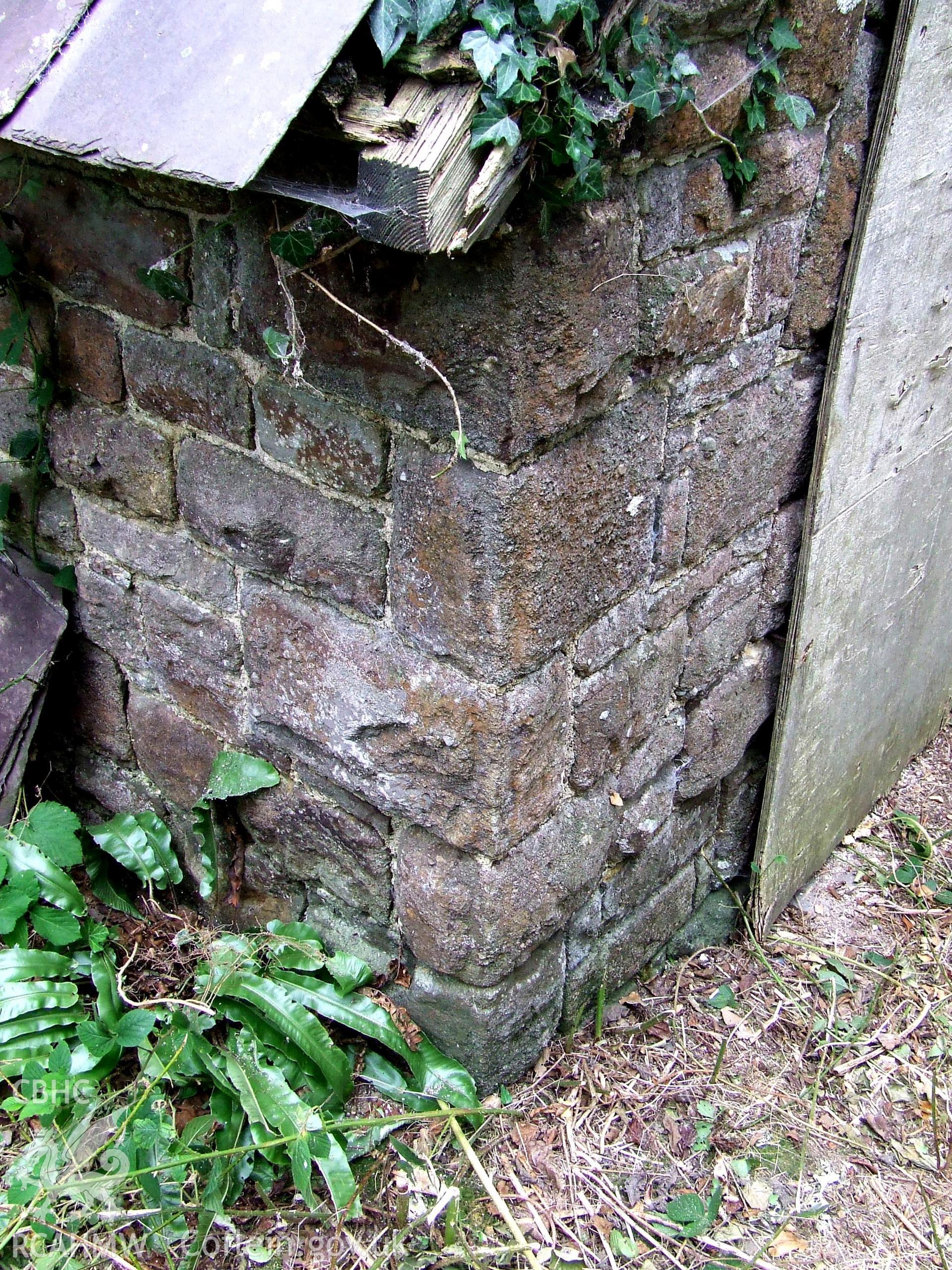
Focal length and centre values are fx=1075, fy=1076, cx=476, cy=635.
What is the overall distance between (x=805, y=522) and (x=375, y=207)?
1.43 meters

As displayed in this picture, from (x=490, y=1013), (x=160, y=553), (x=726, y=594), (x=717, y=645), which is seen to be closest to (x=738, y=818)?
(x=717, y=645)

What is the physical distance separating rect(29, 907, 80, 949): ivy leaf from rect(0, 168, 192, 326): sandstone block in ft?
4.03

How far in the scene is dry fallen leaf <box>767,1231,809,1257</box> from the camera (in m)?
2.08

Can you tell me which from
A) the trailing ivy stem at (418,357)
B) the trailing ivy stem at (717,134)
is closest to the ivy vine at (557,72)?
the trailing ivy stem at (717,134)

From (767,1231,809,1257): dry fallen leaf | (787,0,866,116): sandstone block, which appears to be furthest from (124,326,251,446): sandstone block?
(767,1231,809,1257): dry fallen leaf

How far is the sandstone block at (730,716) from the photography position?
7.97 ft

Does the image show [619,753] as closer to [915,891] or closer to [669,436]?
[669,436]

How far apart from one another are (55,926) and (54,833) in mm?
195

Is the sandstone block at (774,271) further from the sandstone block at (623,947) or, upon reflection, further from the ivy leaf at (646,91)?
the sandstone block at (623,947)

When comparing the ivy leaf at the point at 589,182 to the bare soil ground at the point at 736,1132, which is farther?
the bare soil ground at the point at 736,1132

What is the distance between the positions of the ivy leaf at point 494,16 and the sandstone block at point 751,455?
36.8 inches

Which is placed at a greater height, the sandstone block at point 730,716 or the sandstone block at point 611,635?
the sandstone block at point 611,635

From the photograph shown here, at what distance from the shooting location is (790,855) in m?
2.86

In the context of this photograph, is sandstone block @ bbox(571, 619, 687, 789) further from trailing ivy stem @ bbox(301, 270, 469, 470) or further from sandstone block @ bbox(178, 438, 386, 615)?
trailing ivy stem @ bbox(301, 270, 469, 470)
